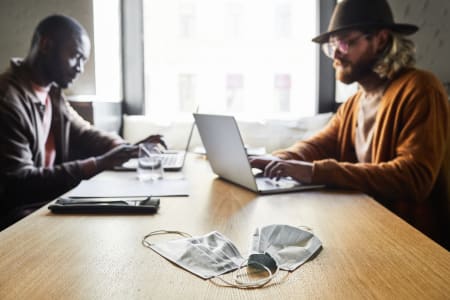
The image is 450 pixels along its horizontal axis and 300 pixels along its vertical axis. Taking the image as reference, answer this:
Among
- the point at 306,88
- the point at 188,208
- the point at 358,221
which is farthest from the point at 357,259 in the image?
the point at 306,88

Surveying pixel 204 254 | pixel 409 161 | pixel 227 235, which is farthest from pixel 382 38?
pixel 204 254

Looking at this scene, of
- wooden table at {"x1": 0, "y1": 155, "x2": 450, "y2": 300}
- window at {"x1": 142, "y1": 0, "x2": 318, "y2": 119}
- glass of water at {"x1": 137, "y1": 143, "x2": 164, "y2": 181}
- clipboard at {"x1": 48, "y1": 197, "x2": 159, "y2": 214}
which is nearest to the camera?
wooden table at {"x1": 0, "y1": 155, "x2": 450, "y2": 300}

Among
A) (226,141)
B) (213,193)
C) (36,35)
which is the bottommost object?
(213,193)

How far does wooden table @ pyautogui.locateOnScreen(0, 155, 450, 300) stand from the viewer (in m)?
0.62

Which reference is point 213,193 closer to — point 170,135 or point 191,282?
point 191,282

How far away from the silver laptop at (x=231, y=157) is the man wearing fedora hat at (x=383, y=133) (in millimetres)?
55

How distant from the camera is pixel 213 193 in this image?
127cm

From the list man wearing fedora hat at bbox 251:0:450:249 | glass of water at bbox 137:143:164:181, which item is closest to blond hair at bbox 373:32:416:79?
man wearing fedora hat at bbox 251:0:450:249

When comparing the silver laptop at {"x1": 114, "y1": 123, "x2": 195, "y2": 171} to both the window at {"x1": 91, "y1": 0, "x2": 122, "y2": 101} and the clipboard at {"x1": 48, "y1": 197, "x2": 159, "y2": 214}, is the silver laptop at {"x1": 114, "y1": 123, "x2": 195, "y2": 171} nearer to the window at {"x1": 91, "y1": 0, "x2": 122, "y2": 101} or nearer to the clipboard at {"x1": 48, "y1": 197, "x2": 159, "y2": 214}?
the clipboard at {"x1": 48, "y1": 197, "x2": 159, "y2": 214}

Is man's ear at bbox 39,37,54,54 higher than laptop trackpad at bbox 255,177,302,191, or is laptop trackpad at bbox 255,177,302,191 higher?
man's ear at bbox 39,37,54,54

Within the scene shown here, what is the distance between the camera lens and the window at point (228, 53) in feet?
10.2

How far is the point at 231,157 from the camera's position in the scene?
1.34 metres

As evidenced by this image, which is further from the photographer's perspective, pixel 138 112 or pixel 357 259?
pixel 138 112

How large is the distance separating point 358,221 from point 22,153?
133 cm
